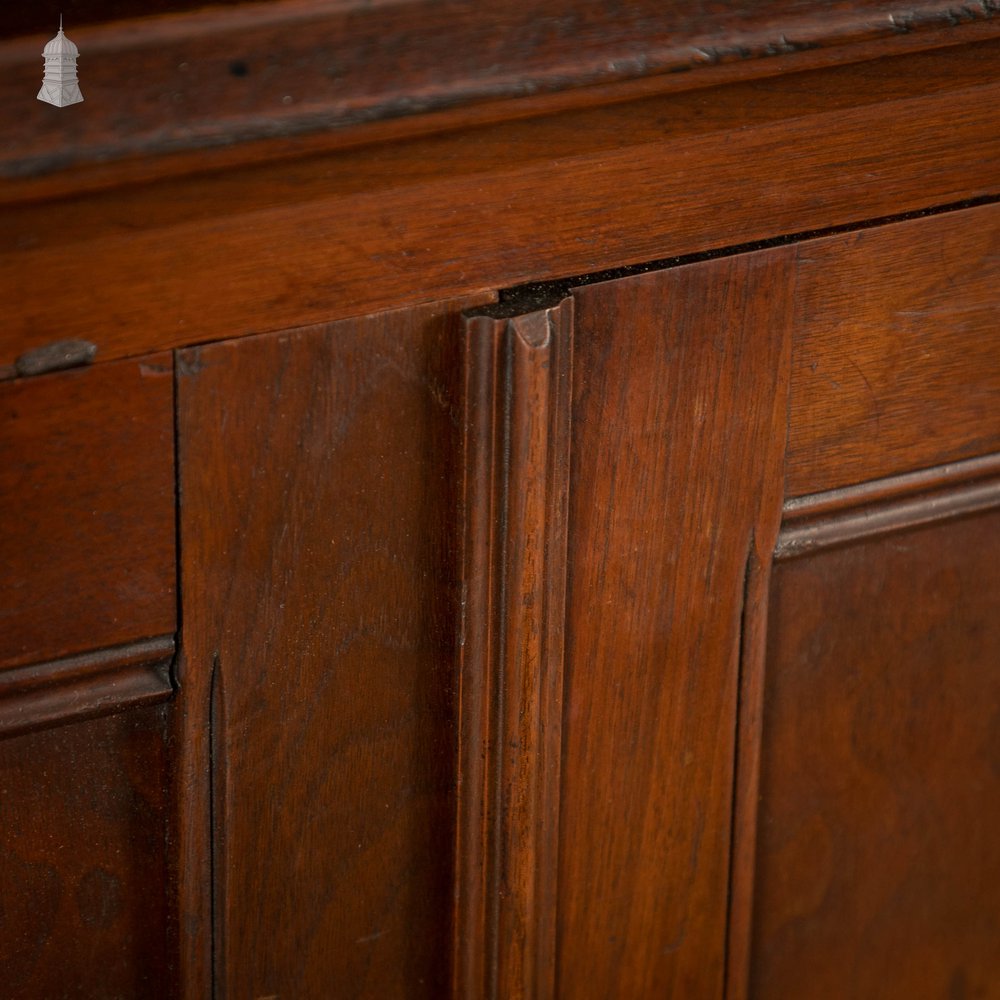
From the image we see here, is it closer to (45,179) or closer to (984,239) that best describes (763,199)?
(984,239)

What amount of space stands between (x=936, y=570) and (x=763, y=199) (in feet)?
0.84

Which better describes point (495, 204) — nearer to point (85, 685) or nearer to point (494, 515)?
point (494, 515)

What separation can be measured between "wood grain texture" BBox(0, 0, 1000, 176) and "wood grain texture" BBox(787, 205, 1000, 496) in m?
0.14

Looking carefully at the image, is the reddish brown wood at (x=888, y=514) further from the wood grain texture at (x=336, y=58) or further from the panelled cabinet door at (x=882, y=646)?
the wood grain texture at (x=336, y=58)

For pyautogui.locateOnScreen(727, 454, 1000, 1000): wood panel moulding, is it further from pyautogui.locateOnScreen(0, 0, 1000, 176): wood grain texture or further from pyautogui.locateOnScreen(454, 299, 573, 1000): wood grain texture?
pyautogui.locateOnScreen(0, 0, 1000, 176): wood grain texture

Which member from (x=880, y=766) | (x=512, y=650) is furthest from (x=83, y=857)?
(x=880, y=766)

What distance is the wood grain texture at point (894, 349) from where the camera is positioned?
816 millimetres

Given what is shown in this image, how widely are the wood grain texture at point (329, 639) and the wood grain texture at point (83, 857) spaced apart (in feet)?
0.10

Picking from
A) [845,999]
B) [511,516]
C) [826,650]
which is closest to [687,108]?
[511,516]

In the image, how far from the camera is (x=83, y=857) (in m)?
0.75

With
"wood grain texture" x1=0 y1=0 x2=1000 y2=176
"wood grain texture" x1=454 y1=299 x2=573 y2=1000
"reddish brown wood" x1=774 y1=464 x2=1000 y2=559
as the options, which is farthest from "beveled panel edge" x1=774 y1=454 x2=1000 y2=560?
"wood grain texture" x1=0 y1=0 x2=1000 y2=176

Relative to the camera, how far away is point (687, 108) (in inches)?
28.5

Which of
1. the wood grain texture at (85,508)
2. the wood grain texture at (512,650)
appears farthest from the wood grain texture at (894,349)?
the wood grain texture at (85,508)

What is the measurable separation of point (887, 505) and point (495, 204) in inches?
11.6
